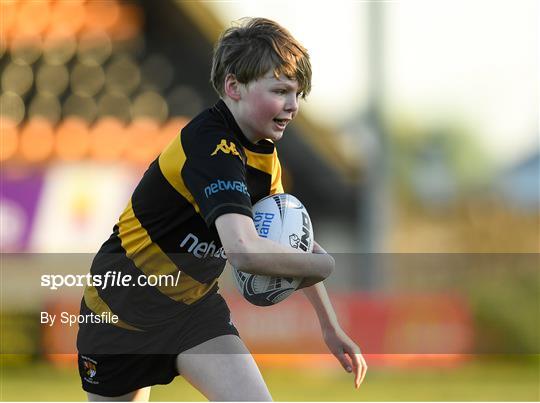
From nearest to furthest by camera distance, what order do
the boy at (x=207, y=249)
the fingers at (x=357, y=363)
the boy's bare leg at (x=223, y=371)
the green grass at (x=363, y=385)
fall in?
the boy at (x=207, y=249), the boy's bare leg at (x=223, y=371), the fingers at (x=357, y=363), the green grass at (x=363, y=385)

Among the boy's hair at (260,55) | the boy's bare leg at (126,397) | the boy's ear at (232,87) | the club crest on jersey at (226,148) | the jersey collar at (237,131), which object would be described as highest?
the boy's hair at (260,55)

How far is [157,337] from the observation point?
5023 millimetres

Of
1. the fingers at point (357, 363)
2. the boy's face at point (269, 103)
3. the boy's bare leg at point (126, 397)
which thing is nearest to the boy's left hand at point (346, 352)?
the fingers at point (357, 363)

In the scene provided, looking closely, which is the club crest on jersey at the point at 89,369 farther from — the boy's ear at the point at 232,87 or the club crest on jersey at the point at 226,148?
the boy's ear at the point at 232,87

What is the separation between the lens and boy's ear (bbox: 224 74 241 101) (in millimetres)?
4810

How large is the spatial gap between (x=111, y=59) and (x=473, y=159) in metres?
47.2

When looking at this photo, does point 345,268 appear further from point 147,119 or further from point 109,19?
point 109,19

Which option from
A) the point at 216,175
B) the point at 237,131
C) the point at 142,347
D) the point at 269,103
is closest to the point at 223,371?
the point at 142,347

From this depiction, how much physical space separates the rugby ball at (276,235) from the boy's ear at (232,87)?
0.54 meters

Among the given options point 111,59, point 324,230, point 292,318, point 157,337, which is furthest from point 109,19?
point 157,337

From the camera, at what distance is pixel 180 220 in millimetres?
4859

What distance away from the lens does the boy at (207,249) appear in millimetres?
4539

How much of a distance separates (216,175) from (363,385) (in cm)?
714

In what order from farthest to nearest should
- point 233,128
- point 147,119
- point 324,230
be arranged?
point 324,230 → point 147,119 → point 233,128
